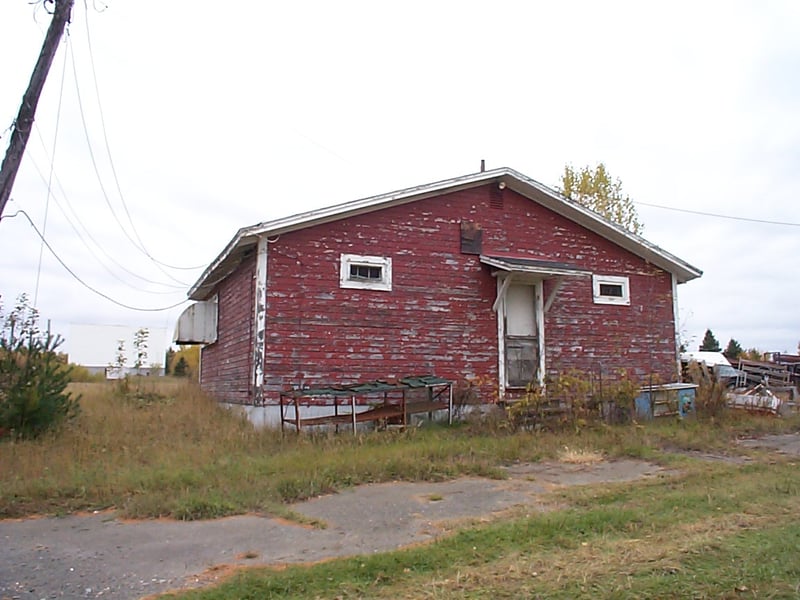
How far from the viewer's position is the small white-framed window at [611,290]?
1612cm

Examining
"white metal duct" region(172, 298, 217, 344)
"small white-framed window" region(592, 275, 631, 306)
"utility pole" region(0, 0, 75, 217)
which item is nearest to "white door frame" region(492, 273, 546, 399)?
"small white-framed window" region(592, 275, 631, 306)

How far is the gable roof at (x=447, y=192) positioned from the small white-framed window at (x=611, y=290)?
2.98ft

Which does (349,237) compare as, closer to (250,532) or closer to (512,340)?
(512,340)

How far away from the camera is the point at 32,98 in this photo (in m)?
7.86

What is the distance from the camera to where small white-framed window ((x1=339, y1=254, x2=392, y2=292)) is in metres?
13.6

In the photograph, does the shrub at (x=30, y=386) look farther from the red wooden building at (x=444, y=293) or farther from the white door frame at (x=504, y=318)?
the white door frame at (x=504, y=318)

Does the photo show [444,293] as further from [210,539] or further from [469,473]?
[210,539]

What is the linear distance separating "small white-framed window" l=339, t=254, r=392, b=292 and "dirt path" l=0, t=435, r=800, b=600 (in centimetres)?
556

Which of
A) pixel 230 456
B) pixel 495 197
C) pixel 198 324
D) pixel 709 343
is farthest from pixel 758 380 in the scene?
pixel 709 343

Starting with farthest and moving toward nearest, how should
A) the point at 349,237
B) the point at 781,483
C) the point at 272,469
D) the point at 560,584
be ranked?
the point at 349,237 → the point at 272,469 → the point at 781,483 → the point at 560,584

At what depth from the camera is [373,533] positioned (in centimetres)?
652

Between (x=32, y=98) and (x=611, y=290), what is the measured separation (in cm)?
1281

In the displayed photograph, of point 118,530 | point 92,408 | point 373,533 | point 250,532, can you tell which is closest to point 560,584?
point 373,533

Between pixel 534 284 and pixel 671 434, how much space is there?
4.39 m
